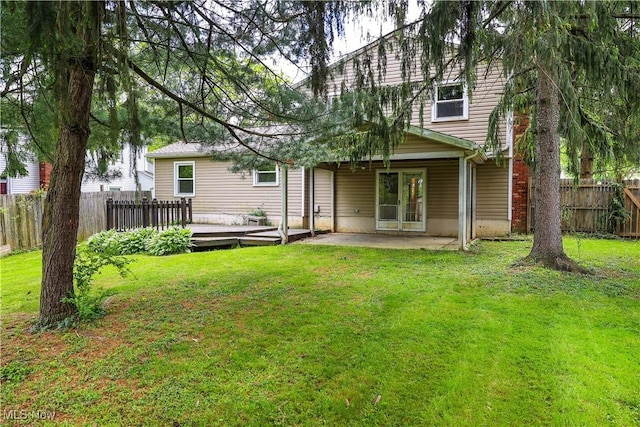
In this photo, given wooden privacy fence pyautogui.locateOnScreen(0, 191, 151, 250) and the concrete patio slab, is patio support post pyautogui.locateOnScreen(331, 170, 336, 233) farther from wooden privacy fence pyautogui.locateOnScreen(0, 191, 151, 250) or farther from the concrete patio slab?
wooden privacy fence pyautogui.locateOnScreen(0, 191, 151, 250)

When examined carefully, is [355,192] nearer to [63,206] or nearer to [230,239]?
[230,239]

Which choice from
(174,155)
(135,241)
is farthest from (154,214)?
(174,155)

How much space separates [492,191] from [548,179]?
4.67 meters

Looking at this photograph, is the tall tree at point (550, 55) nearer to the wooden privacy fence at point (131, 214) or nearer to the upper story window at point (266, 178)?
the upper story window at point (266, 178)

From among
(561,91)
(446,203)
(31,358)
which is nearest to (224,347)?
(31,358)

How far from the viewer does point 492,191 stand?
11.5 metres

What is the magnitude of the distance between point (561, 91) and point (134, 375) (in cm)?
549

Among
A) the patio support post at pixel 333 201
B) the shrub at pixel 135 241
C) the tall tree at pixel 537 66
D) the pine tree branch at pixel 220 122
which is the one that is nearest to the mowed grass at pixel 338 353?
the pine tree branch at pixel 220 122

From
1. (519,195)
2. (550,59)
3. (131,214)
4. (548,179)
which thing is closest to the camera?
(550,59)

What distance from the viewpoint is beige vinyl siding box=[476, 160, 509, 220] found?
11336 mm

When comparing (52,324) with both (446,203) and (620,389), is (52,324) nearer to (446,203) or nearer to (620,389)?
(620,389)

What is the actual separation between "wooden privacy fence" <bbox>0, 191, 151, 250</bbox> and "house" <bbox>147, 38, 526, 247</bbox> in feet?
11.2

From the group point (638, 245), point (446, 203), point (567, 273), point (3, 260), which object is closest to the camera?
point (567, 273)

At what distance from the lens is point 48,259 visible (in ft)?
12.7
